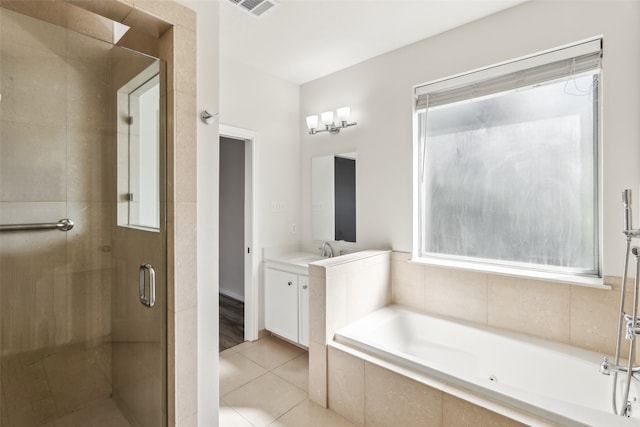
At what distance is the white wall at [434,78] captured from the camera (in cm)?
178

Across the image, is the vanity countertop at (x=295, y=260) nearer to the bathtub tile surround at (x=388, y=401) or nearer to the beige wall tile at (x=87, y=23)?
the bathtub tile surround at (x=388, y=401)

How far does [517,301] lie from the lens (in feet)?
6.99

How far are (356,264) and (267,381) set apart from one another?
3.73 ft

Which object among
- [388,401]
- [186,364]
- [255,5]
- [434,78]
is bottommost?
[388,401]

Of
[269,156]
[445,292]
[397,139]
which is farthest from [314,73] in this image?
[445,292]

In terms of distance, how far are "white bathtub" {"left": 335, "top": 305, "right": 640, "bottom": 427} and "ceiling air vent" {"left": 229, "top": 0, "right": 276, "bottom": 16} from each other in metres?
2.27

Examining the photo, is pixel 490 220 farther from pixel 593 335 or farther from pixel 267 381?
pixel 267 381

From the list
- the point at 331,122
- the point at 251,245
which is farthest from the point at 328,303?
the point at 331,122

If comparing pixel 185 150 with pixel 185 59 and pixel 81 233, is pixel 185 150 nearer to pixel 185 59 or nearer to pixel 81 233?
pixel 185 59

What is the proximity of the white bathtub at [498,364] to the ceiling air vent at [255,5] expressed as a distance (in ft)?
7.46

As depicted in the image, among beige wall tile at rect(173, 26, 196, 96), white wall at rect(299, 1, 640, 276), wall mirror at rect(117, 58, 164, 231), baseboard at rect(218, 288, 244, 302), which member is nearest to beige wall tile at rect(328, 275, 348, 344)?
white wall at rect(299, 1, 640, 276)

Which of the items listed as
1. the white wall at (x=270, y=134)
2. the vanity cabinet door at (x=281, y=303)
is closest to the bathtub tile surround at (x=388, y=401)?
the vanity cabinet door at (x=281, y=303)

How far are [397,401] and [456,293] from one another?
1.00 metres

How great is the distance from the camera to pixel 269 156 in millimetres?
3236
